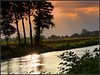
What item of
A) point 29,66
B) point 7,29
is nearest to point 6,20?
point 7,29

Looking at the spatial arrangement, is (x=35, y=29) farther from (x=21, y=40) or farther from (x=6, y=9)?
(x=6, y=9)

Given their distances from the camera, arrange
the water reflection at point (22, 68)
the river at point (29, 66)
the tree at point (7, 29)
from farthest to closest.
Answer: the tree at point (7, 29), the river at point (29, 66), the water reflection at point (22, 68)

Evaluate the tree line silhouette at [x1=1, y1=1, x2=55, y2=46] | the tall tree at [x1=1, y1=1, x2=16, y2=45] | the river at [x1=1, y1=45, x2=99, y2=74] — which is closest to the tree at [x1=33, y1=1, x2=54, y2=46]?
the tree line silhouette at [x1=1, y1=1, x2=55, y2=46]

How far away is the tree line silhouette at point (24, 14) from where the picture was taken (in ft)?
135

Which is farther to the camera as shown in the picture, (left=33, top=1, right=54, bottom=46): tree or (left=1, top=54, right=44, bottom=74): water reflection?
(left=33, top=1, right=54, bottom=46): tree

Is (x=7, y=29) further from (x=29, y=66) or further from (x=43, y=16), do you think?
(x=29, y=66)

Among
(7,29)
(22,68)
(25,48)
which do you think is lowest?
(22,68)

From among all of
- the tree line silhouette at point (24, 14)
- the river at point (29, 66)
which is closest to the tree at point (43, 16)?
the tree line silhouette at point (24, 14)

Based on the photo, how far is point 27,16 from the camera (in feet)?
150

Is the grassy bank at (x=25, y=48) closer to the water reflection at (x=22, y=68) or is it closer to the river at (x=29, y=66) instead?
the river at (x=29, y=66)

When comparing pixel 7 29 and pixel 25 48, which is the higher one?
pixel 7 29

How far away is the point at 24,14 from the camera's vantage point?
45.8 m

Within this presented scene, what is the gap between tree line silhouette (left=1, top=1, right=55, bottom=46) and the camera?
4128 centimetres

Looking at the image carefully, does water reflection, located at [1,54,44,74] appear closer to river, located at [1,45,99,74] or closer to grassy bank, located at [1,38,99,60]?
river, located at [1,45,99,74]
